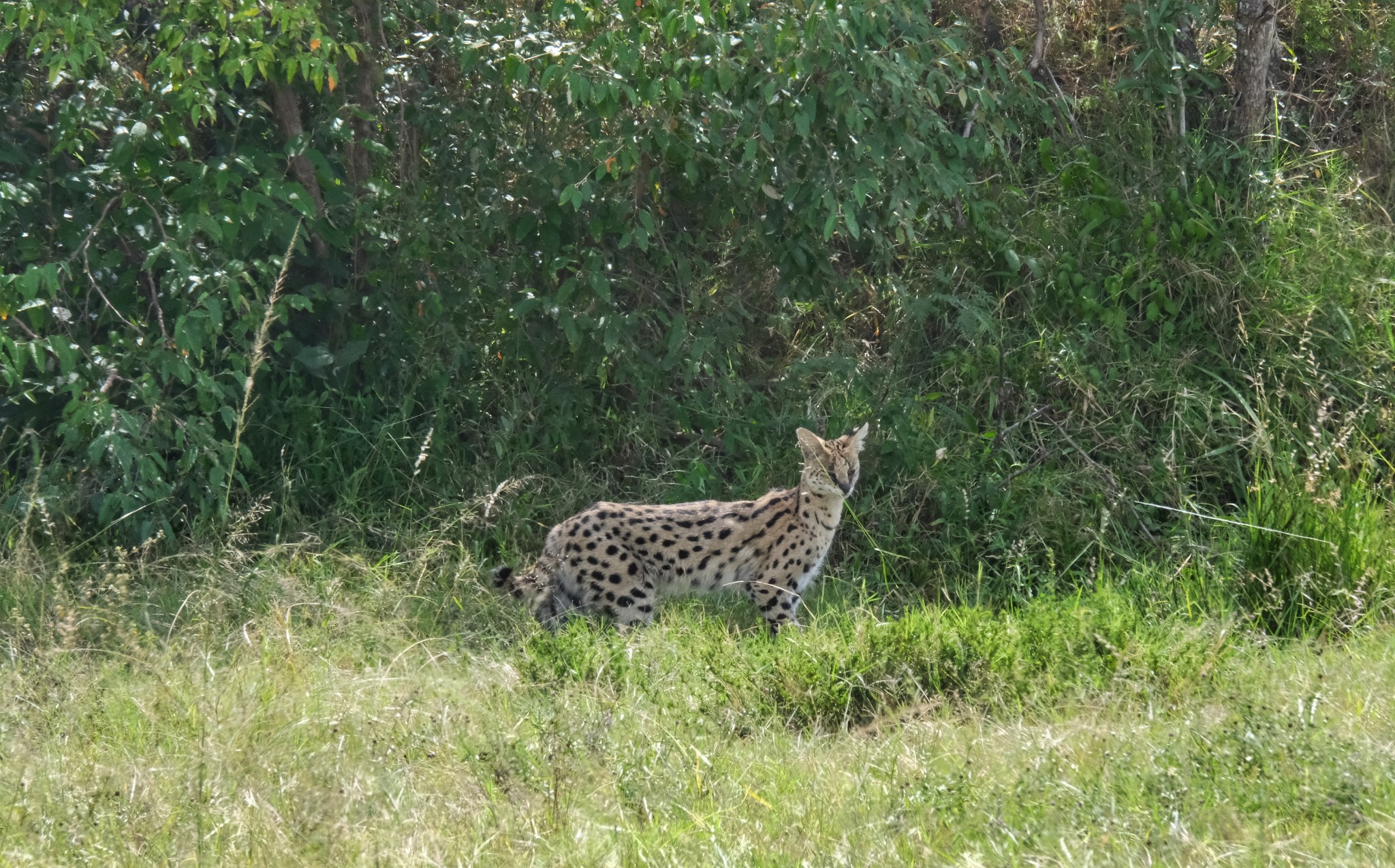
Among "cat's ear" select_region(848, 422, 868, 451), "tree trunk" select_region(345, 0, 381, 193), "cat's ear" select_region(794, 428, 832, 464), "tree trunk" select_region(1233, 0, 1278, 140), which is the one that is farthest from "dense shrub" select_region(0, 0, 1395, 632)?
"cat's ear" select_region(794, 428, 832, 464)

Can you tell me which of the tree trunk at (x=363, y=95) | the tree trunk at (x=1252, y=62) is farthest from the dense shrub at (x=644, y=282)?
the tree trunk at (x=1252, y=62)

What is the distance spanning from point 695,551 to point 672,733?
76.5 inches

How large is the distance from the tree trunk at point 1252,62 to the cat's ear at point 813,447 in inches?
141

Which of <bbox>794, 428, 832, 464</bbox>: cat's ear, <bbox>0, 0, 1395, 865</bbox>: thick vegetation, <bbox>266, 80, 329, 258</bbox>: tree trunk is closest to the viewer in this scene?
<bbox>0, 0, 1395, 865</bbox>: thick vegetation

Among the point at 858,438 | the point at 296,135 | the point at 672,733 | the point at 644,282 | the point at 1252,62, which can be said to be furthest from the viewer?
the point at 1252,62

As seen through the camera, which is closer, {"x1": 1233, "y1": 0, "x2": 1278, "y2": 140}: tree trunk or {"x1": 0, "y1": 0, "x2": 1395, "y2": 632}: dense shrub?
{"x1": 0, "y1": 0, "x2": 1395, "y2": 632}: dense shrub

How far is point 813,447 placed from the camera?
647 centimetres

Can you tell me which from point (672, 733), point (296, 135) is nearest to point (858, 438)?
point (672, 733)

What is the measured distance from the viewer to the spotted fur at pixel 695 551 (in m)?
6.22

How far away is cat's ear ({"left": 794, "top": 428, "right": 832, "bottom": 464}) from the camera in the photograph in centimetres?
641

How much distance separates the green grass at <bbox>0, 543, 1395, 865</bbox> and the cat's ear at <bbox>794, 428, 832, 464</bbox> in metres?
0.74

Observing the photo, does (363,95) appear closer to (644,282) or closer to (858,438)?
(644,282)

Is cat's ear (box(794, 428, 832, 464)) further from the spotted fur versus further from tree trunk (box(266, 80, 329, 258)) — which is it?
tree trunk (box(266, 80, 329, 258))

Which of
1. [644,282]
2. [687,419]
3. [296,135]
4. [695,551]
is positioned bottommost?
[695,551]
